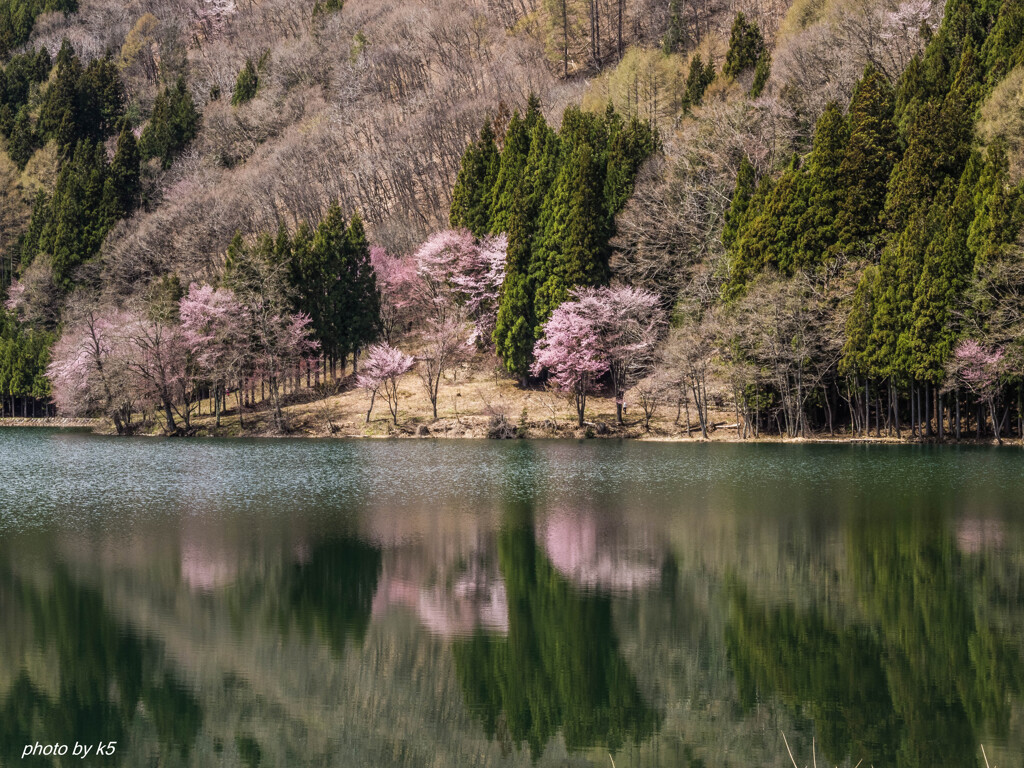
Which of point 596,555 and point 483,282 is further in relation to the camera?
point 483,282

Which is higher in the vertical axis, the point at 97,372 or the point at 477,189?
the point at 477,189

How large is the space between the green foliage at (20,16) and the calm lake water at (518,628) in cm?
14029

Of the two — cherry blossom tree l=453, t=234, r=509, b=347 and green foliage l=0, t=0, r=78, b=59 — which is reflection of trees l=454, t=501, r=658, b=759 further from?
green foliage l=0, t=0, r=78, b=59

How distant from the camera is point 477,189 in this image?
69625 millimetres

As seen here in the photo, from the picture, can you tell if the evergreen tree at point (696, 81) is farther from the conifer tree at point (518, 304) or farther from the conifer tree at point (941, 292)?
the conifer tree at point (941, 292)

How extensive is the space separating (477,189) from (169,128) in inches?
2240

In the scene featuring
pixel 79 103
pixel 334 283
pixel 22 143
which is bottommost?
pixel 334 283

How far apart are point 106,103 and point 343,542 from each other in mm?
120374

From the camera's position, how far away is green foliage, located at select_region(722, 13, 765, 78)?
7319 centimetres

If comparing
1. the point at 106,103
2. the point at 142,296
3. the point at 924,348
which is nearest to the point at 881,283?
the point at 924,348

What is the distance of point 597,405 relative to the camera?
188 feet

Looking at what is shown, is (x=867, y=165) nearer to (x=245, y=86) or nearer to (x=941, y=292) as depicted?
(x=941, y=292)

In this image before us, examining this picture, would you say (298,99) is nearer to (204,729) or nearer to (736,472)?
(736,472)

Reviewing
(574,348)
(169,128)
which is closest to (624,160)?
(574,348)
